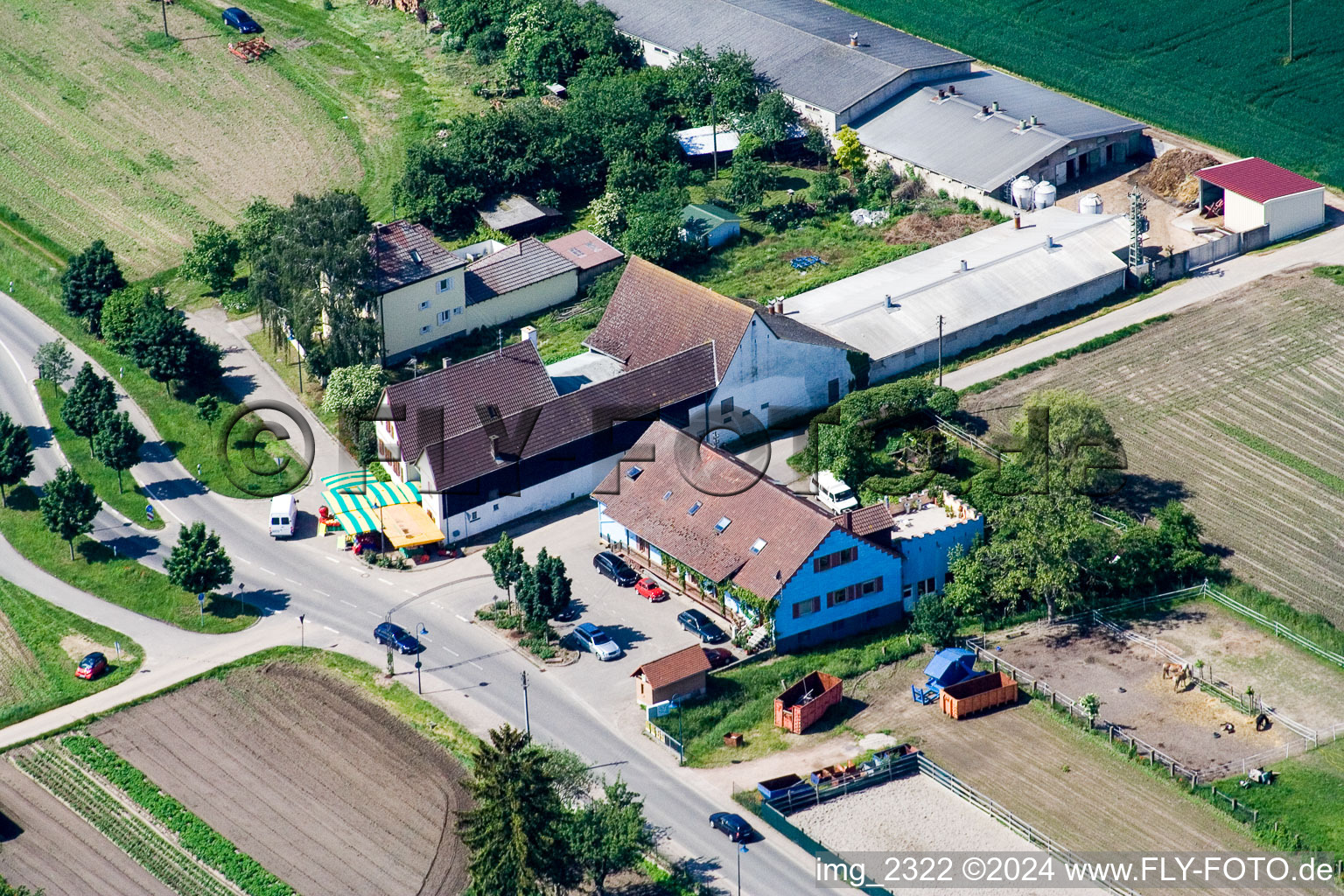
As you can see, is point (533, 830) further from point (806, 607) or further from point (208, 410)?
point (208, 410)

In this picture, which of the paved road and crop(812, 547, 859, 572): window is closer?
the paved road

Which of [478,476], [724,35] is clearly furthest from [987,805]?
[724,35]

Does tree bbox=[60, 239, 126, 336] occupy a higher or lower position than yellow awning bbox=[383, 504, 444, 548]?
higher

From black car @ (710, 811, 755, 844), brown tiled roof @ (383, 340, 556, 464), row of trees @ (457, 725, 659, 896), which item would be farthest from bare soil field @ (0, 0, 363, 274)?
black car @ (710, 811, 755, 844)

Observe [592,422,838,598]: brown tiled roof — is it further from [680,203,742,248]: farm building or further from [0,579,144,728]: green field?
[680,203,742,248]: farm building

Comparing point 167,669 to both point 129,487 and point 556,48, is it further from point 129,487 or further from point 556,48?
point 556,48

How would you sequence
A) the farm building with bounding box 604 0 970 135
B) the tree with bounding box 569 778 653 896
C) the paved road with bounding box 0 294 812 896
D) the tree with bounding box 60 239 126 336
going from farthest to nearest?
the farm building with bounding box 604 0 970 135
the tree with bounding box 60 239 126 336
the paved road with bounding box 0 294 812 896
the tree with bounding box 569 778 653 896
